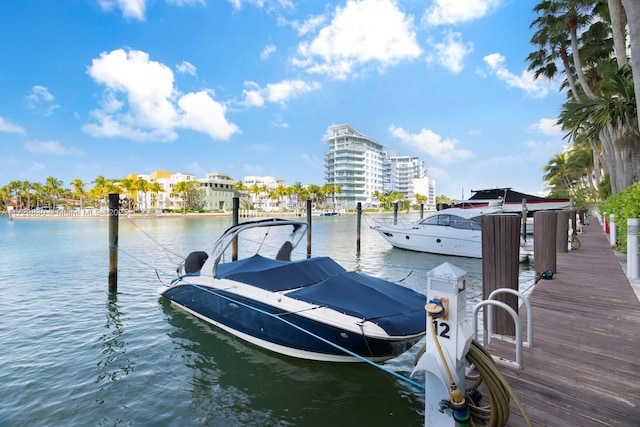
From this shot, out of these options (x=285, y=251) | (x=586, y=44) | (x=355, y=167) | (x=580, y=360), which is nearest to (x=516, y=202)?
Answer: (x=586, y=44)

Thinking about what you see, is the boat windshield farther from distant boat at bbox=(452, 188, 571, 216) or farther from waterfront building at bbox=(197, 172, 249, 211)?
waterfront building at bbox=(197, 172, 249, 211)

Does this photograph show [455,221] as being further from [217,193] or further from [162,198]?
[162,198]

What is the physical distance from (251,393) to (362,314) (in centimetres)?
212

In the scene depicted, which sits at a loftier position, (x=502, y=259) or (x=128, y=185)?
(x=128, y=185)

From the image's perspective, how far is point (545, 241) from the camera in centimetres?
830

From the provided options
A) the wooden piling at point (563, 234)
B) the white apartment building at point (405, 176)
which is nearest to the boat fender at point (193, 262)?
the wooden piling at point (563, 234)

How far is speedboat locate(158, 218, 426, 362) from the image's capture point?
5246 millimetres

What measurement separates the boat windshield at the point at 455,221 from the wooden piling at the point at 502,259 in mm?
15218

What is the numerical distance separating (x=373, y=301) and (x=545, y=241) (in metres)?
5.26

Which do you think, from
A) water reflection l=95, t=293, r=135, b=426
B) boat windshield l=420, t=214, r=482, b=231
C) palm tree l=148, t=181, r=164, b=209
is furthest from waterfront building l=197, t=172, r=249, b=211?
water reflection l=95, t=293, r=135, b=426

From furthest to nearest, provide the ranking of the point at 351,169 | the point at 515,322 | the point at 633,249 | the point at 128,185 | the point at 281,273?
1. the point at 351,169
2. the point at 128,185
3. the point at 633,249
4. the point at 281,273
5. the point at 515,322

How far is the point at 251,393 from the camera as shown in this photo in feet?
17.3

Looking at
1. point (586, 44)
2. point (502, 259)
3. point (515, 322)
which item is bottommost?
point (515, 322)

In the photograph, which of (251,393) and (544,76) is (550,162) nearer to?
(544,76)
